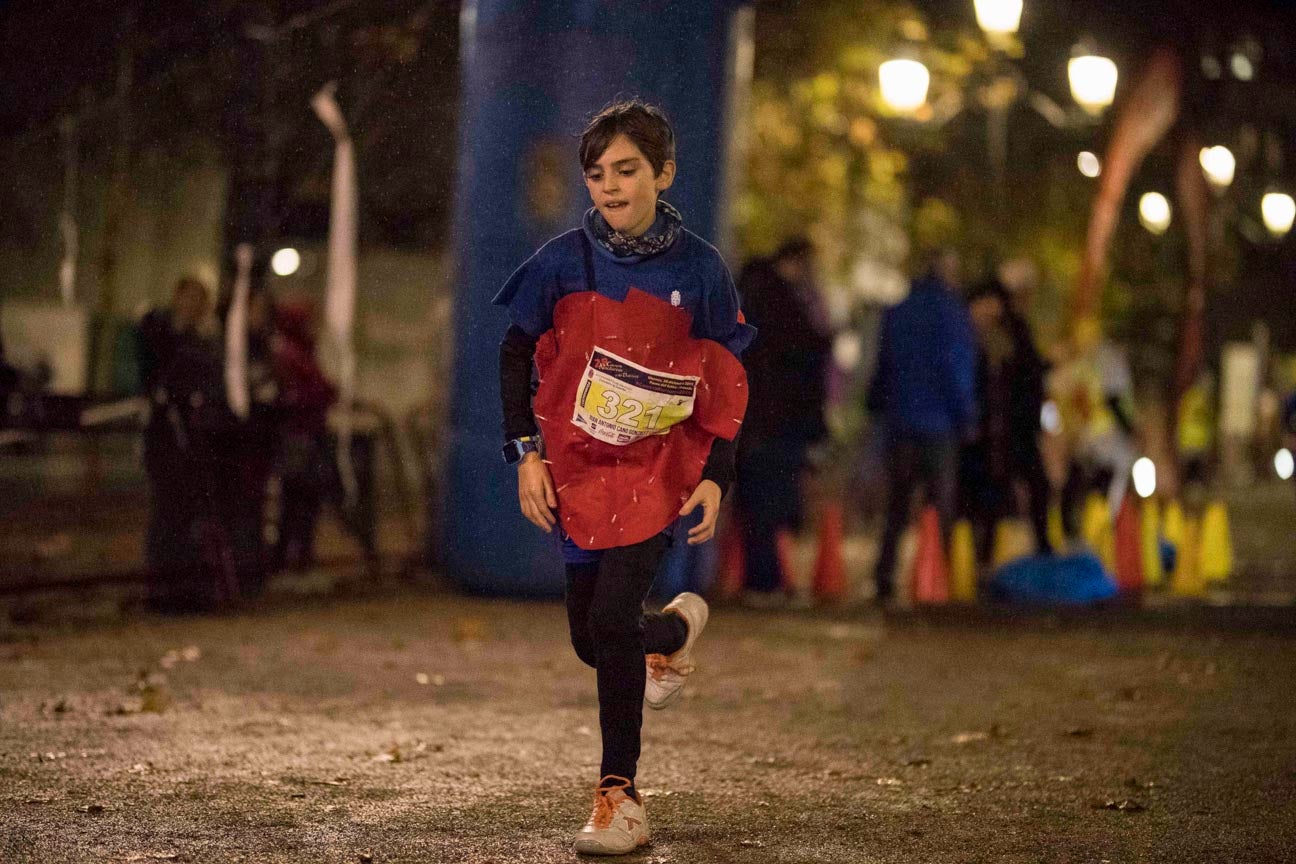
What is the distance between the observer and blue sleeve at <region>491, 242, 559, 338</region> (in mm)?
5219

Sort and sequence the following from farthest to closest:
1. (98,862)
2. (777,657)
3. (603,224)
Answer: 1. (777,657)
2. (603,224)
3. (98,862)

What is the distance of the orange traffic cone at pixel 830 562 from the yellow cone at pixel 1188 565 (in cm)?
242

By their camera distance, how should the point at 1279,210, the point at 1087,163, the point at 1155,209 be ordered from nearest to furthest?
the point at 1279,210 → the point at 1155,209 → the point at 1087,163

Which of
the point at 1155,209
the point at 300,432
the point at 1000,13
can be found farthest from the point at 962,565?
the point at 1155,209

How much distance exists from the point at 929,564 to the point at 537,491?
738 centimetres

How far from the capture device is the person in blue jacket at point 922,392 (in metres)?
12.3

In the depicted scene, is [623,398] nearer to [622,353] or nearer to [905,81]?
[622,353]

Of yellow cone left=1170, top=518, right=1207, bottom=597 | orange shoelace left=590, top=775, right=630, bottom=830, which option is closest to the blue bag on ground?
yellow cone left=1170, top=518, right=1207, bottom=597

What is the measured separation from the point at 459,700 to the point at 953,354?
5.33 m

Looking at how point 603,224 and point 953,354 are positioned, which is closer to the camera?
point 603,224

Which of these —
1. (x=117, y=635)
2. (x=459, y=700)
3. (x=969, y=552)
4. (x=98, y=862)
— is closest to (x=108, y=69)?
(x=117, y=635)

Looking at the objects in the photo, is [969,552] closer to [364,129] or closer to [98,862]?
[364,129]

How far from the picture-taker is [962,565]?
41.2 ft

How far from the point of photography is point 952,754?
686cm
